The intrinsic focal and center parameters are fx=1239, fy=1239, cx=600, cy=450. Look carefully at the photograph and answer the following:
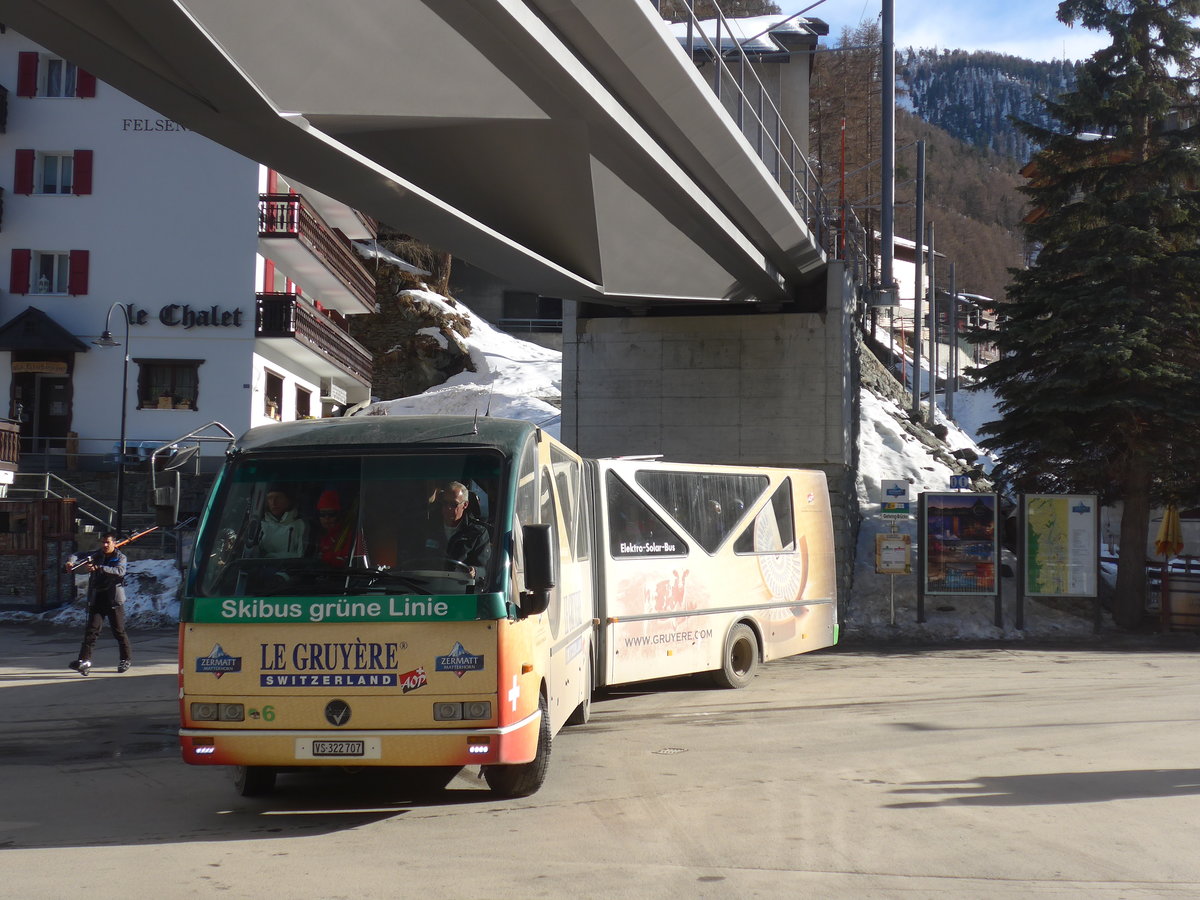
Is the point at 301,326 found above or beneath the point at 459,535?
above

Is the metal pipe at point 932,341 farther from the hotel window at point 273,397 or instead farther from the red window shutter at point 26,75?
the red window shutter at point 26,75

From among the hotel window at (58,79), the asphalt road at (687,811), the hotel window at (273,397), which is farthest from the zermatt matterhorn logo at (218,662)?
the hotel window at (58,79)

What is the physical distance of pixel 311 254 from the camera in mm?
40375

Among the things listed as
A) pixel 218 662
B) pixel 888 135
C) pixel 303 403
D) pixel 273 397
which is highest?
pixel 888 135

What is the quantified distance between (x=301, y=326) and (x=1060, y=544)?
25.3m

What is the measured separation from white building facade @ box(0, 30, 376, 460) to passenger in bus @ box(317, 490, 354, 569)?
1225 inches

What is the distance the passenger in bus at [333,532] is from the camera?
7648 mm

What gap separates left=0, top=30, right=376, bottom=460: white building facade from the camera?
37.7 m

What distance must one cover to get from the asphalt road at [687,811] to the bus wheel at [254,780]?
0.44 feet

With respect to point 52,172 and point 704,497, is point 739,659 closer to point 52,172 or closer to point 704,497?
point 704,497

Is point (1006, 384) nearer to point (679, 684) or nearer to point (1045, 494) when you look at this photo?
point (1045, 494)

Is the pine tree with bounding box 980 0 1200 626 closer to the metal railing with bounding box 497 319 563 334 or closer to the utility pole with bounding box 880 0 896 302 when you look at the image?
the utility pole with bounding box 880 0 896 302

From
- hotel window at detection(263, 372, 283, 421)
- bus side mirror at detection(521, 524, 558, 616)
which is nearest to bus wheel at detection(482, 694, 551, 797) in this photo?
bus side mirror at detection(521, 524, 558, 616)

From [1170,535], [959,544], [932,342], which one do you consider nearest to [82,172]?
[959,544]
